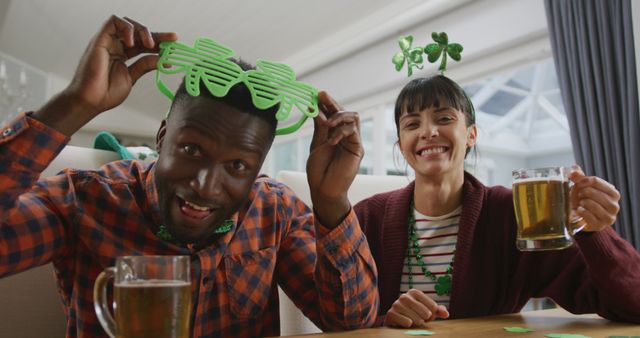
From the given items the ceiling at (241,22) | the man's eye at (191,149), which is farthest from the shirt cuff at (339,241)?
the ceiling at (241,22)

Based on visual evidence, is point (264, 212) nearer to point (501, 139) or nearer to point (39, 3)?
point (39, 3)

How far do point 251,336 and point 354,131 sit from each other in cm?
50

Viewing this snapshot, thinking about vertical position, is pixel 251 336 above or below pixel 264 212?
below

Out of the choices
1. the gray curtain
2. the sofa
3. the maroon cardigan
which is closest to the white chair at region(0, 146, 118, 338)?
the sofa

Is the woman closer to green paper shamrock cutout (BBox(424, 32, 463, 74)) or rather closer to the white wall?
green paper shamrock cutout (BBox(424, 32, 463, 74))

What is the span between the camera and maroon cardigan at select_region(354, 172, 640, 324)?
1254 mm

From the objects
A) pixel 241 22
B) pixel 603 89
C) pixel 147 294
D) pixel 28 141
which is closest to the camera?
pixel 147 294

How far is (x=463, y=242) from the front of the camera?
1.57 m

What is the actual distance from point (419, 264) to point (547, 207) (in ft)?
2.00

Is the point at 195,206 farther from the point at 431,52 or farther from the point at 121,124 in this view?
the point at 121,124

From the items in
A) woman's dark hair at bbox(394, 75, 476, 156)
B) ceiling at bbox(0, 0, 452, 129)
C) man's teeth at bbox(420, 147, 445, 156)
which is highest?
ceiling at bbox(0, 0, 452, 129)

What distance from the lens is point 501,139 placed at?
8.03 meters

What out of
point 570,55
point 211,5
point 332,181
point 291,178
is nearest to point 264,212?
point 332,181

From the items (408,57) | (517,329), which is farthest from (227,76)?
(408,57)
